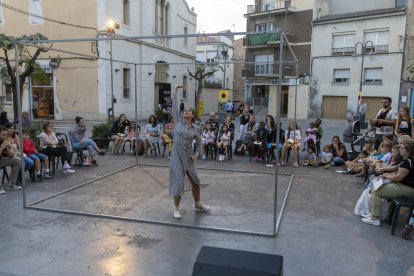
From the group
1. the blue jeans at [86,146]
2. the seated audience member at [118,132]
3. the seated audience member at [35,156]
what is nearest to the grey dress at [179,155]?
the seated audience member at [35,156]

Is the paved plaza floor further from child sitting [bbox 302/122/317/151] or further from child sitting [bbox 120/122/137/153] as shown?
child sitting [bbox 120/122/137/153]

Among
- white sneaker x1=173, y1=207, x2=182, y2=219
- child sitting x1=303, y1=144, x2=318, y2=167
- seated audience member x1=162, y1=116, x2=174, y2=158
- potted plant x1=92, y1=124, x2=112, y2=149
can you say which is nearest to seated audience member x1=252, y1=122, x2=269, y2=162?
child sitting x1=303, y1=144, x2=318, y2=167

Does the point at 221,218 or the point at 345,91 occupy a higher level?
the point at 345,91

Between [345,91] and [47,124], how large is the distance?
2392 cm

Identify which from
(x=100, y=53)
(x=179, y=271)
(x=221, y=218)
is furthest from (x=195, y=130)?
(x=100, y=53)

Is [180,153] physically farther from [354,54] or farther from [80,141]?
[354,54]

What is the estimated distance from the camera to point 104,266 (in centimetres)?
386

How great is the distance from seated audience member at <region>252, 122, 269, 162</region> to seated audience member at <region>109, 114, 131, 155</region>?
3855 mm

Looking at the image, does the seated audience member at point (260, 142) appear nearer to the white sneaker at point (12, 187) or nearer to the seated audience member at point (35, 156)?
the seated audience member at point (35, 156)

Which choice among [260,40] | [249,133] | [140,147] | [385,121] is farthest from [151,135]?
[260,40]

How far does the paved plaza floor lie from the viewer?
154 inches

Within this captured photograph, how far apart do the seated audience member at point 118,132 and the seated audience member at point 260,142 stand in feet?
12.6

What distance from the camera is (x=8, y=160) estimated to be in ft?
21.8

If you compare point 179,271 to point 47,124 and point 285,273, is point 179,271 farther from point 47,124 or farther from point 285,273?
point 47,124
